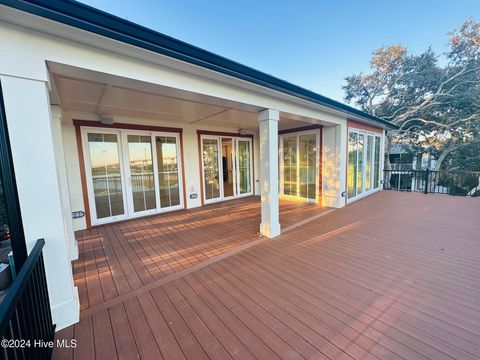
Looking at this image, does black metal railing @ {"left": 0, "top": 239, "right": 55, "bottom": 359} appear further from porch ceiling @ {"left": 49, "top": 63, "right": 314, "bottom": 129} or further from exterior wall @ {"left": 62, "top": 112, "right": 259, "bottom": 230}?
exterior wall @ {"left": 62, "top": 112, "right": 259, "bottom": 230}

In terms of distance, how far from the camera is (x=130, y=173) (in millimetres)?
4785

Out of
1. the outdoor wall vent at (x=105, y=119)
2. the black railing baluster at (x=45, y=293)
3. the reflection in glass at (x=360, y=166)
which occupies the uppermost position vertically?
the outdoor wall vent at (x=105, y=119)

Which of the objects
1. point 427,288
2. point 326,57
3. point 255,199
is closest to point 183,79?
point 427,288

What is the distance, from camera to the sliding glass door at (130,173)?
14.4ft

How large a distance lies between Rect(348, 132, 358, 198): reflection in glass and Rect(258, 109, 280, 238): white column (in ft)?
11.4

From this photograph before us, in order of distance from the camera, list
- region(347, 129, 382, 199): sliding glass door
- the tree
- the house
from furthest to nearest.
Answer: the house → the tree → region(347, 129, 382, 199): sliding glass door

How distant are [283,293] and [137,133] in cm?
465

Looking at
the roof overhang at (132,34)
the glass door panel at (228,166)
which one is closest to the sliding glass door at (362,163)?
the glass door panel at (228,166)

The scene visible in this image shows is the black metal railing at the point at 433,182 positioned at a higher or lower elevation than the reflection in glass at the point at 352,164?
lower

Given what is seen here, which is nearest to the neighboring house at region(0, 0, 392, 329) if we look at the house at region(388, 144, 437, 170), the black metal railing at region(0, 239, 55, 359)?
the black metal railing at region(0, 239, 55, 359)

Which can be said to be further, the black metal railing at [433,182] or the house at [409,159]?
the house at [409,159]

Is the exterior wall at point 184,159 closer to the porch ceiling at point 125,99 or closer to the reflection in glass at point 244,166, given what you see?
the porch ceiling at point 125,99

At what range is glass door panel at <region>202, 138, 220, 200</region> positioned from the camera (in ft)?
19.9

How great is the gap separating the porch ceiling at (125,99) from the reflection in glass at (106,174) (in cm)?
62
